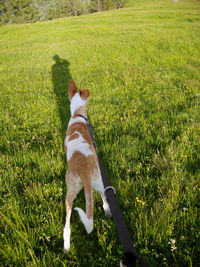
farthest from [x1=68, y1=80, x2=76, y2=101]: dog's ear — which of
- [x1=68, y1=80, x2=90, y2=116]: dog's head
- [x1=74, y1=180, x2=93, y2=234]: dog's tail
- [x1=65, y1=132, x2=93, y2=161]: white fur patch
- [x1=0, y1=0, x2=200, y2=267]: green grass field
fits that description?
[x1=74, y1=180, x2=93, y2=234]: dog's tail

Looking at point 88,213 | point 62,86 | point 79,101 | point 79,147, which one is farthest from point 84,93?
point 62,86

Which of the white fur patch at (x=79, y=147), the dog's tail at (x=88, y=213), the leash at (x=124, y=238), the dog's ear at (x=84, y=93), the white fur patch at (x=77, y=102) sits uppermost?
the dog's ear at (x=84, y=93)

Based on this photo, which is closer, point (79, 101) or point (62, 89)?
point (79, 101)

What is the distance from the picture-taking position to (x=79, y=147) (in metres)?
2.52

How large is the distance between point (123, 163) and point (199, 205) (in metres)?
1.29

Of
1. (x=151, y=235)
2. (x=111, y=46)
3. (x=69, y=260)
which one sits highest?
(x=111, y=46)

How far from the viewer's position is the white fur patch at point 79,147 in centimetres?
244

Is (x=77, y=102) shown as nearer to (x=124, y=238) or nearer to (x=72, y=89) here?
(x=72, y=89)

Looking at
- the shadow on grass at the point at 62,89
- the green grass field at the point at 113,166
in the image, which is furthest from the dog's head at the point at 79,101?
the shadow on grass at the point at 62,89

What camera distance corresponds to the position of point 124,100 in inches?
227

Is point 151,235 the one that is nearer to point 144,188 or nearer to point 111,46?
point 144,188

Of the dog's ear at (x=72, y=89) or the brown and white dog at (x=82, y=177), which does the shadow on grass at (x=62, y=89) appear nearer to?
the brown and white dog at (x=82, y=177)

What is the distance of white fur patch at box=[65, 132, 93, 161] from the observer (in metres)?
2.44

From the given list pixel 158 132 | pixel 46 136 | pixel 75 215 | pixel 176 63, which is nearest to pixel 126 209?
pixel 75 215
